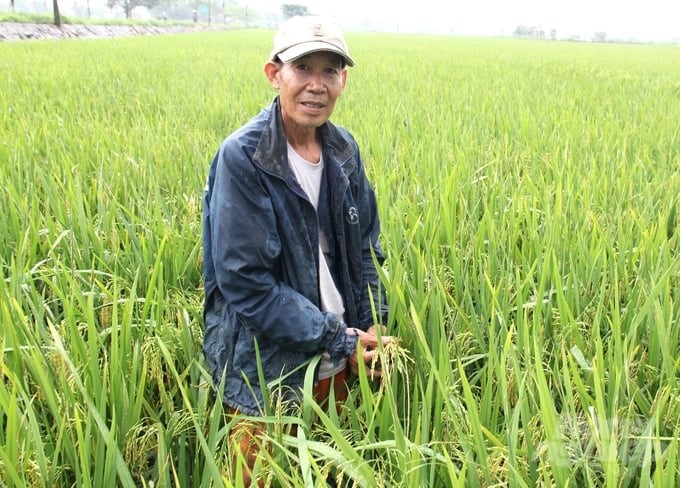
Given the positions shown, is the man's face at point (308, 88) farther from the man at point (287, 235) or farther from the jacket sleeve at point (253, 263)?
the jacket sleeve at point (253, 263)

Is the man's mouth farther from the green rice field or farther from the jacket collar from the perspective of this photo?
the green rice field

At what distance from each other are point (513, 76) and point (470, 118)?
412cm

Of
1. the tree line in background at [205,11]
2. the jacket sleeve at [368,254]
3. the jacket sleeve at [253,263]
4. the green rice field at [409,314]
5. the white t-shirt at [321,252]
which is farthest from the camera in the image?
the tree line in background at [205,11]

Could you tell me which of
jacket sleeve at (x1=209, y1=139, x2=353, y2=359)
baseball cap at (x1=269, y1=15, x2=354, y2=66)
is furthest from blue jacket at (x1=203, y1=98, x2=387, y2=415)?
baseball cap at (x1=269, y1=15, x2=354, y2=66)

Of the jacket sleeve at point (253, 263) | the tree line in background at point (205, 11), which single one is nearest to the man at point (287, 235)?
the jacket sleeve at point (253, 263)

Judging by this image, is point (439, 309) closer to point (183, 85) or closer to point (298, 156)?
point (298, 156)

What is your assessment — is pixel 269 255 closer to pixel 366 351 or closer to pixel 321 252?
pixel 321 252

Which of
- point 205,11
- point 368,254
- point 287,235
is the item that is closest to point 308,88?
point 287,235

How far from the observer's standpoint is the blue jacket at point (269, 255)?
1.04 metres

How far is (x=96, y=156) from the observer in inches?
99.8

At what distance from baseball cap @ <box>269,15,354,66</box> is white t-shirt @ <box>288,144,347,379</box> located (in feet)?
0.62

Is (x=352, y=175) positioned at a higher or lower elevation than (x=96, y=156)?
higher

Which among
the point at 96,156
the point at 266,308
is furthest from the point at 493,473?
the point at 96,156

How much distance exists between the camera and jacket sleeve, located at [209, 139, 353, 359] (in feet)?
3.37
